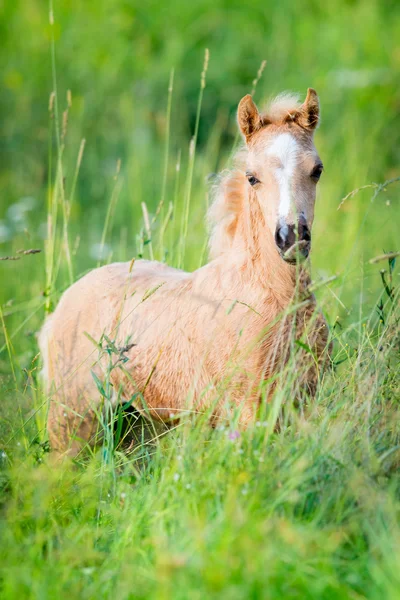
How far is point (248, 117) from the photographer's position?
3785 millimetres

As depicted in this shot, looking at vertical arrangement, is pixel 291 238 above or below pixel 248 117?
below

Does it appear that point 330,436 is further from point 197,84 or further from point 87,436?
point 197,84

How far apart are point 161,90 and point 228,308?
702 centimetres

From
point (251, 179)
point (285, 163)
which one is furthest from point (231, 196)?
point (285, 163)

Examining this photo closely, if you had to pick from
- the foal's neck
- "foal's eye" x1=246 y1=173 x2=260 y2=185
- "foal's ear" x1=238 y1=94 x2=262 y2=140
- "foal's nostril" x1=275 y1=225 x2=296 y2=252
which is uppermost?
"foal's ear" x1=238 y1=94 x2=262 y2=140

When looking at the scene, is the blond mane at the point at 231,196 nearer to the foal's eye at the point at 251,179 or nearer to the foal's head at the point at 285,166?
the foal's head at the point at 285,166

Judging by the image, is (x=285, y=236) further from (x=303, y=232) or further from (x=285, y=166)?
(x=285, y=166)

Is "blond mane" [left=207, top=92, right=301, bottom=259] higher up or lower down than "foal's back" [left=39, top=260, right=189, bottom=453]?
higher up

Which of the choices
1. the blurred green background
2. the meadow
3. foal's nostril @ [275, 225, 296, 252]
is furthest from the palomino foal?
the blurred green background

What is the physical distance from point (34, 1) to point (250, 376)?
930 cm

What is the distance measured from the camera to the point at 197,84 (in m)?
10.3

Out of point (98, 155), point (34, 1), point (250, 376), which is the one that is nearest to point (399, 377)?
point (250, 376)

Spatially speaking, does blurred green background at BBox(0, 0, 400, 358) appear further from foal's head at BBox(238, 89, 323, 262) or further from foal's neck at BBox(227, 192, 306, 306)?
foal's neck at BBox(227, 192, 306, 306)

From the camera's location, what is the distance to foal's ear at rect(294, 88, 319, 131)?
12.3 feet
